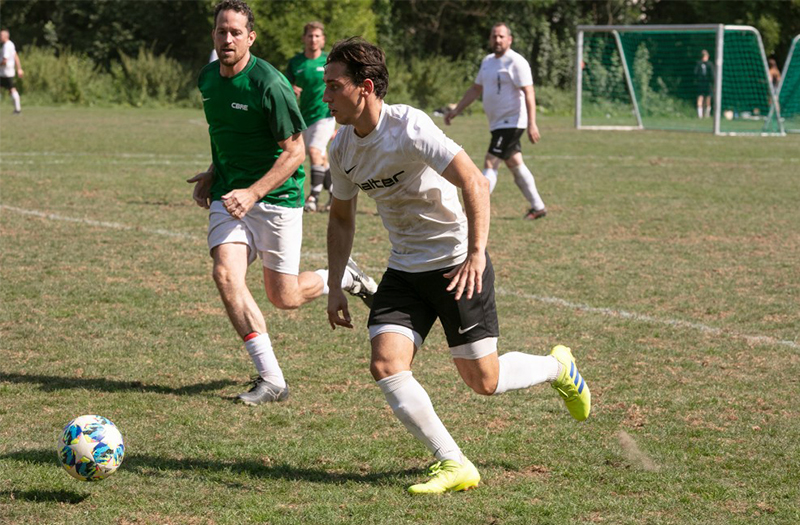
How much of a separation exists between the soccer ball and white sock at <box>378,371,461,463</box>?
1.18m

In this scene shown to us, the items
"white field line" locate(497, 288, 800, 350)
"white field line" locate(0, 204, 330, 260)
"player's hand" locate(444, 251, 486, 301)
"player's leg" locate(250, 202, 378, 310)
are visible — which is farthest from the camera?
"white field line" locate(0, 204, 330, 260)

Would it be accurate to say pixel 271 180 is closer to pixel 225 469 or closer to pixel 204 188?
pixel 204 188

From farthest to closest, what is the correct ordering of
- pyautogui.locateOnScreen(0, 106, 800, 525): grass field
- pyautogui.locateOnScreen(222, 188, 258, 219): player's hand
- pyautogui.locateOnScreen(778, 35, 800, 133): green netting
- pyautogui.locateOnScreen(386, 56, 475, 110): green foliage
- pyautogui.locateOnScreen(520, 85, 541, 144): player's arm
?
1. pyautogui.locateOnScreen(386, 56, 475, 110): green foliage
2. pyautogui.locateOnScreen(778, 35, 800, 133): green netting
3. pyautogui.locateOnScreen(520, 85, 541, 144): player's arm
4. pyautogui.locateOnScreen(222, 188, 258, 219): player's hand
5. pyautogui.locateOnScreen(0, 106, 800, 525): grass field

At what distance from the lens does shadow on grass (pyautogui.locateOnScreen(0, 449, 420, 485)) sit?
15.7 feet

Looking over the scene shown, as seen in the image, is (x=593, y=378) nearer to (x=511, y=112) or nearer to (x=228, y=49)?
(x=228, y=49)

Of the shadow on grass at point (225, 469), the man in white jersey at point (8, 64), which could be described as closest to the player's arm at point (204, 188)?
the shadow on grass at point (225, 469)

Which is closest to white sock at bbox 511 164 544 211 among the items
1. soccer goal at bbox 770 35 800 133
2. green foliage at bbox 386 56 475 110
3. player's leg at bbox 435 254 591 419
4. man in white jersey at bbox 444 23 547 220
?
man in white jersey at bbox 444 23 547 220

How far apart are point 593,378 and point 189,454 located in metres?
2.59

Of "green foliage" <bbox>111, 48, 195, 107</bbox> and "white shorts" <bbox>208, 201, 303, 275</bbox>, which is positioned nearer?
"white shorts" <bbox>208, 201, 303, 275</bbox>

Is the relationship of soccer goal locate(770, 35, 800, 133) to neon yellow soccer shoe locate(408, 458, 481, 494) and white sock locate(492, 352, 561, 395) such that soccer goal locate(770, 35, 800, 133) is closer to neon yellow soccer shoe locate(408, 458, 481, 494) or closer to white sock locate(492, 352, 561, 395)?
white sock locate(492, 352, 561, 395)

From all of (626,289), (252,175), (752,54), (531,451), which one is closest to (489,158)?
(626,289)

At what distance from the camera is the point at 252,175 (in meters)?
6.21

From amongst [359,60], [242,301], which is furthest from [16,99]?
[359,60]

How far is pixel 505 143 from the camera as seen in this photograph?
12820 millimetres
